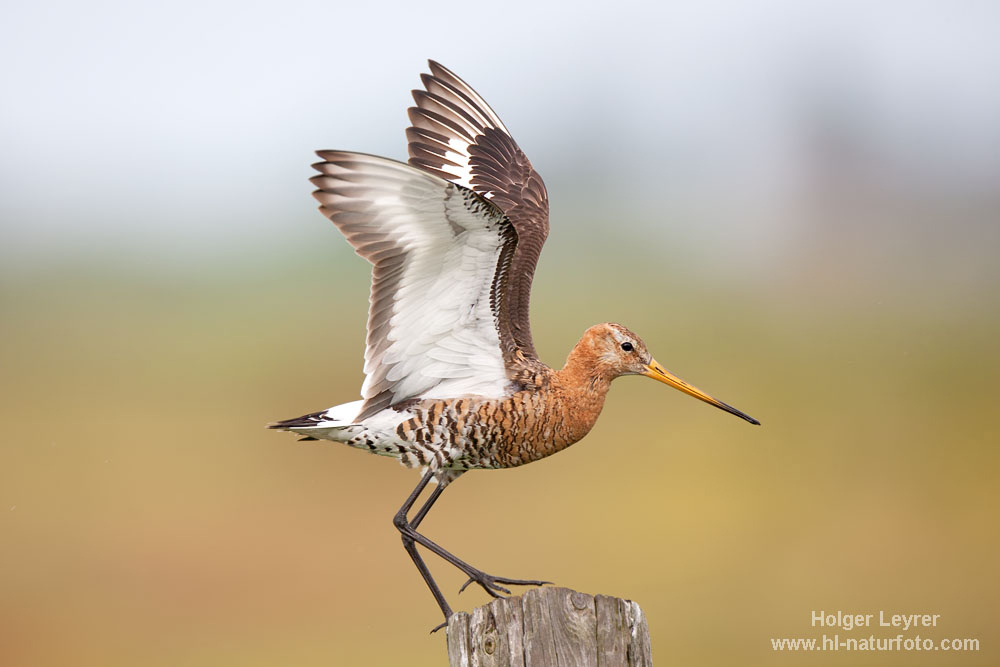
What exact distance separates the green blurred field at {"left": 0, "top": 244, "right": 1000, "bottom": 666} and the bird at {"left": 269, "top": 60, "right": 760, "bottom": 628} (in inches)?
396

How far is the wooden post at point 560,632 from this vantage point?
557 cm

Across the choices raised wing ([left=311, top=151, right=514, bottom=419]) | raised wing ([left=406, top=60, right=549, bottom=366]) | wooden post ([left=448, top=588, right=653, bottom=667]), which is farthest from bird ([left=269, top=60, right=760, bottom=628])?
wooden post ([left=448, top=588, right=653, bottom=667])

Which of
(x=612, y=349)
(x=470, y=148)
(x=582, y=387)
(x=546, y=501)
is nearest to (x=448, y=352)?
(x=582, y=387)

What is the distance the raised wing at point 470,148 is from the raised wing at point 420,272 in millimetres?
1524

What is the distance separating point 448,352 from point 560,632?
3118 millimetres

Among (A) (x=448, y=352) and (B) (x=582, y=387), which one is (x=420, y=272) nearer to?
(A) (x=448, y=352)

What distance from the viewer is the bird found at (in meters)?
7.51

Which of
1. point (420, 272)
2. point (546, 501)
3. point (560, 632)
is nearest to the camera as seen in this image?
point (560, 632)

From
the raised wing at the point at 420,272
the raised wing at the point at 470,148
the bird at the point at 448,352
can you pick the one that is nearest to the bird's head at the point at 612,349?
the bird at the point at 448,352

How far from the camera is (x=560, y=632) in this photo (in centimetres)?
559

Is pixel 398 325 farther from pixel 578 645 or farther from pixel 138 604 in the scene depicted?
pixel 138 604

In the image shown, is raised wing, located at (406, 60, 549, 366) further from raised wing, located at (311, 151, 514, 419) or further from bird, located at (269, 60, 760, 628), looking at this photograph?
raised wing, located at (311, 151, 514, 419)

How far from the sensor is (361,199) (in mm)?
7504

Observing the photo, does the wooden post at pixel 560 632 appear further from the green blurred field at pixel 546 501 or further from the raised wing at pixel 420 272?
the green blurred field at pixel 546 501
